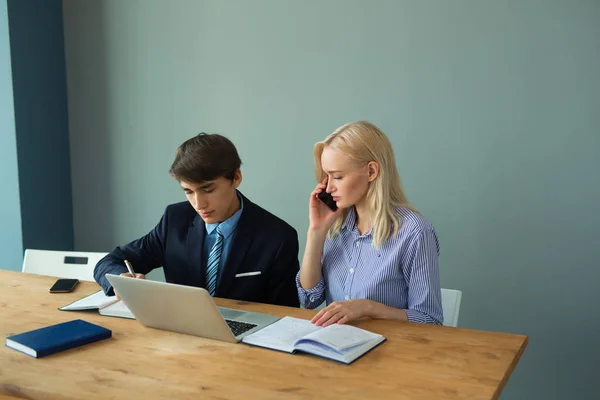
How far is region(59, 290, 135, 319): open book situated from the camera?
183 centimetres

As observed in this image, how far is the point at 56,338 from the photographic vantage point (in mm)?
1582

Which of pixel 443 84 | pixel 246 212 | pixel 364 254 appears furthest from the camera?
pixel 443 84

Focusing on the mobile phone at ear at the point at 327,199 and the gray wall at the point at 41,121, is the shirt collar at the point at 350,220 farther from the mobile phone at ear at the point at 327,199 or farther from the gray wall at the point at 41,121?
the gray wall at the point at 41,121

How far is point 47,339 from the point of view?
5.17 feet

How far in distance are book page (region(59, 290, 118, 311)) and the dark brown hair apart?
44 centimetres

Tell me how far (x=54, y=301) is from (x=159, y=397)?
862 millimetres

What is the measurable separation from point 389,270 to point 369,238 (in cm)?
13

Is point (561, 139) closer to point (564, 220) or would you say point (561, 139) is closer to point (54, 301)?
point (564, 220)

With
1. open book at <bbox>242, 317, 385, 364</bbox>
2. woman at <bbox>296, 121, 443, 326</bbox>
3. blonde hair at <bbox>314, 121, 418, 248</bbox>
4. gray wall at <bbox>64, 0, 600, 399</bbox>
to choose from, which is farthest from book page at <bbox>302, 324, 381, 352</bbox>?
gray wall at <bbox>64, 0, 600, 399</bbox>

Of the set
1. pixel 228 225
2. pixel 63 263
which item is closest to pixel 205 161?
pixel 228 225

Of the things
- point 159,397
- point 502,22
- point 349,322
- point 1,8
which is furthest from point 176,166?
point 1,8

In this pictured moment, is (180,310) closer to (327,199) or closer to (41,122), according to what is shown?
(327,199)

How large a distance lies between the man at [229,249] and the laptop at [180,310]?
14.8 inches

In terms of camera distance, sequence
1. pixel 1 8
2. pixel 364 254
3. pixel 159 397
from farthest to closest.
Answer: pixel 1 8
pixel 364 254
pixel 159 397
